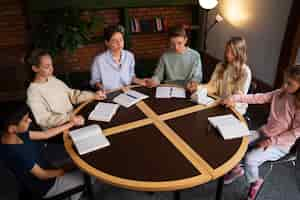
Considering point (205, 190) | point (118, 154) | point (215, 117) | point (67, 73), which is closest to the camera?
point (118, 154)

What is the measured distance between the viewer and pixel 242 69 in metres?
2.24

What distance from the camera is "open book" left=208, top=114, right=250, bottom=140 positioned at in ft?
5.64

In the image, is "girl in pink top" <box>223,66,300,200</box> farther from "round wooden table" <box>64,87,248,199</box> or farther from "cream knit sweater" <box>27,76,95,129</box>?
"cream knit sweater" <box>27,76,95,129</box>

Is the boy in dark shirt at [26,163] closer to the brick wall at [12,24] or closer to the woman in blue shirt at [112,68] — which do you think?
the woman in blue shirt at [112,68]

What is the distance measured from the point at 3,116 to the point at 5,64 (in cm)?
79

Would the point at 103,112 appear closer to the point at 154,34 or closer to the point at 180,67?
the point at 180,67

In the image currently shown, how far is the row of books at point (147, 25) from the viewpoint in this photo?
4.06 m

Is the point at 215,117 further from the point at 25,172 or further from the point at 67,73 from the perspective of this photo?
the point at 67,73

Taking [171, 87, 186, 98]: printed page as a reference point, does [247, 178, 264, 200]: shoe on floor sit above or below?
below

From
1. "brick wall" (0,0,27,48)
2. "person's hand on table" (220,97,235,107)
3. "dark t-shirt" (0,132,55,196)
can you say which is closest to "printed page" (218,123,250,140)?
"person's hand on table" (220,97,235,107)

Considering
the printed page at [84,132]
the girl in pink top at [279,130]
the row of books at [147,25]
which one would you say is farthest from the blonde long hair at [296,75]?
the row of books at [147,25]

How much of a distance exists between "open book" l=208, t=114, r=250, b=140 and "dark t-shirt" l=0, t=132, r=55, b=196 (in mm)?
1128

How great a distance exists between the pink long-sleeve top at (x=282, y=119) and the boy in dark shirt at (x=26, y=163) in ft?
4.52

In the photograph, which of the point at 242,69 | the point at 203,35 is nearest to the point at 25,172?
the point at 242,69
